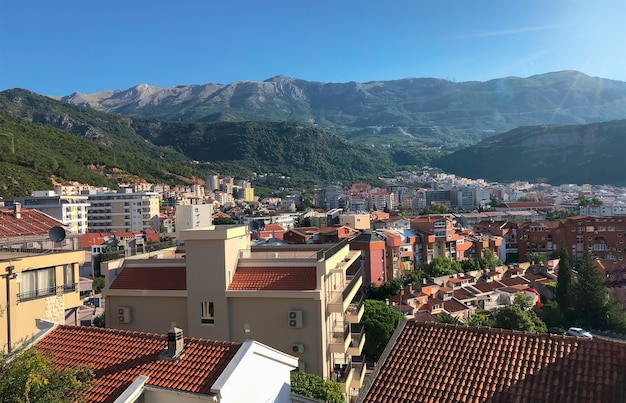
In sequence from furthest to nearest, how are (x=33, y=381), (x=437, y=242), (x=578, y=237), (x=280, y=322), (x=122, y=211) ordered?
(x=122, y=211), (x=578, y=237), (x=437, y=242), (x=280, y=322), (x=33, y=381)

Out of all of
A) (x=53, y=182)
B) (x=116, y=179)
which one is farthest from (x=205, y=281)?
(x=116, y=179)

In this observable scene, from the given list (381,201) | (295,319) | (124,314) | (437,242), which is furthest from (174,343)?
(381,201)

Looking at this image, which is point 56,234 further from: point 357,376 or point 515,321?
point 515,321

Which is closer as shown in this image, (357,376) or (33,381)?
(33,381)

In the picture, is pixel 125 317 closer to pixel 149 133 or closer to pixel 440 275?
pixel 440 275

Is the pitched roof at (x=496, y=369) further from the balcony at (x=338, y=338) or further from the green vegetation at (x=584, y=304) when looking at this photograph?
the green vegetation at (x=584, y=304)

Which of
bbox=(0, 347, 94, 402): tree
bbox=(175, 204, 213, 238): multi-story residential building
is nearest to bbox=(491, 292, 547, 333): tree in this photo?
bbox=(175, 204, 213, 238): multi-story residential building

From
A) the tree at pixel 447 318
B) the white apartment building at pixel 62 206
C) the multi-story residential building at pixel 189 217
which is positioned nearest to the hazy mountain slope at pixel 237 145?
the white apartment building at pixel 62 206
